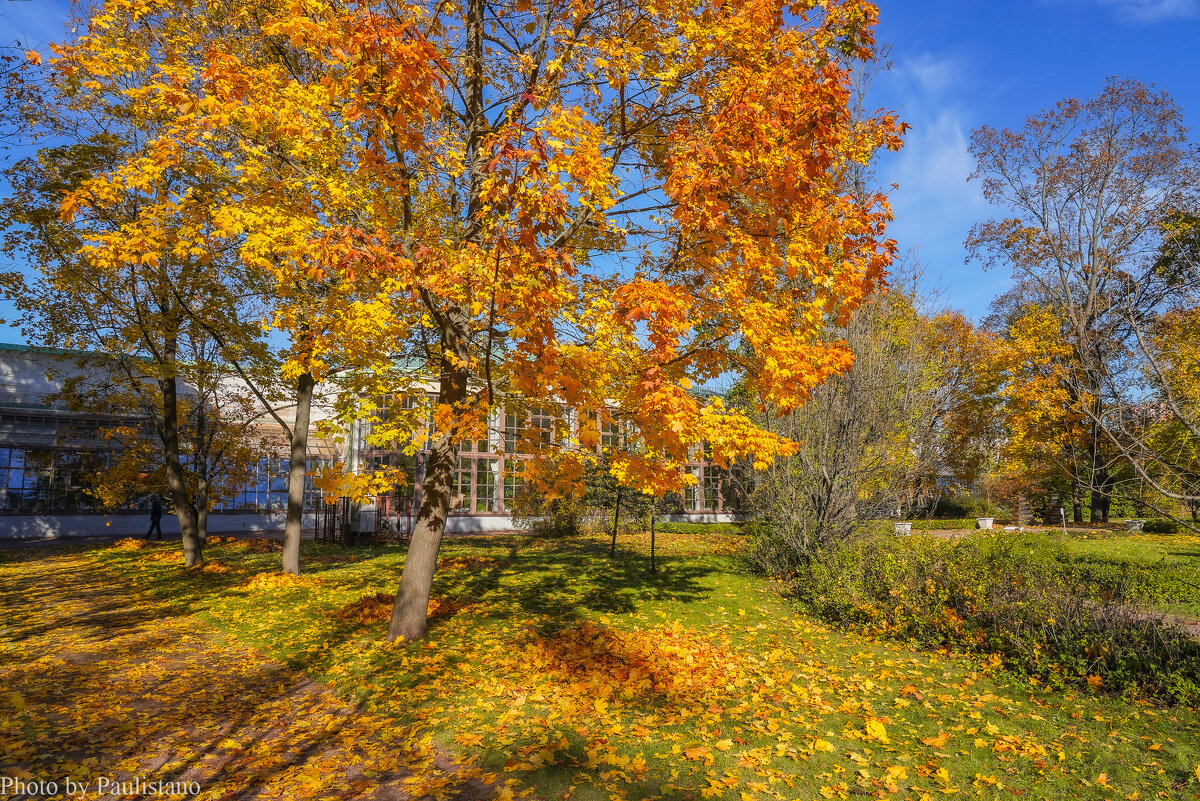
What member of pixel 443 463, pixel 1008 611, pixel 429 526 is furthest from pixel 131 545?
pixel 1008 611

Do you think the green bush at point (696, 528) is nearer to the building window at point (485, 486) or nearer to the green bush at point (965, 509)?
the building window at point (485, 486)

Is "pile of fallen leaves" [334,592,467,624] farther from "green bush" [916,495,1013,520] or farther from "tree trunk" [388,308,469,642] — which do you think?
"green bush" [916,495,1013,520]

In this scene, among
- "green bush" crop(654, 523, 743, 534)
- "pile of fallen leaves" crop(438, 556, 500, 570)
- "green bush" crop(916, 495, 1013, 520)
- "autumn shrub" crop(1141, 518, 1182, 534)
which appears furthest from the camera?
"green bush" crop(916, 495, 1013, 520)

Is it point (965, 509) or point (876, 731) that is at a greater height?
point (876, 731)

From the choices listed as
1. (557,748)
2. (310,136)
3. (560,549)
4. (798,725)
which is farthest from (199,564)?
(798,725)

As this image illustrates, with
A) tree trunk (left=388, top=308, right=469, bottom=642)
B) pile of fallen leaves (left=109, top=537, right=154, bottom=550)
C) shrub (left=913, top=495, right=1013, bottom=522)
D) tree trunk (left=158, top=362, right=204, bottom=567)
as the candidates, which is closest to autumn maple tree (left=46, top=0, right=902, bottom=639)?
tree trunk (left=388, top=308, right=469, bottom=642)

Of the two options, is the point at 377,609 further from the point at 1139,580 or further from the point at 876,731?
the point at 1139,580

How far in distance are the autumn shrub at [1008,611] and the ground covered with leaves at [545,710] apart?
32cm

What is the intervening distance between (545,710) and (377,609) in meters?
3.92

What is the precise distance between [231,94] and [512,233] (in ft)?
8.95

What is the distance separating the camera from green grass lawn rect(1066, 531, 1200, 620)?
24.8 feet

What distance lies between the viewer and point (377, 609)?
7785 mm

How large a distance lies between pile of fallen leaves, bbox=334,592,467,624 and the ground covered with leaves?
0.04 metres

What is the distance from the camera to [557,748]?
13.3 feet
